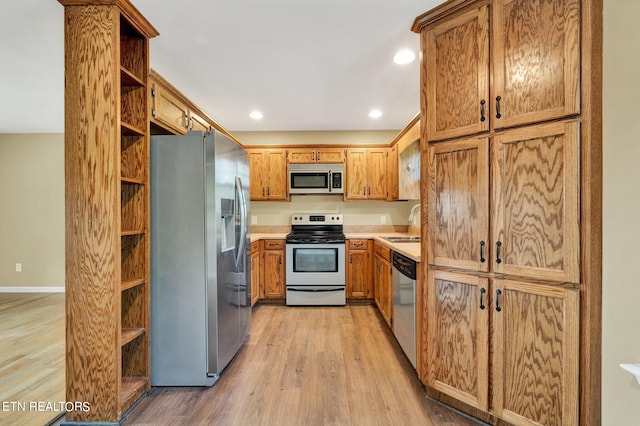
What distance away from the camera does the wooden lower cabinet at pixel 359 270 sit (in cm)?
401

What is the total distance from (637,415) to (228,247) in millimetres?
2387

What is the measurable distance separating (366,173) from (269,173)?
1417mm

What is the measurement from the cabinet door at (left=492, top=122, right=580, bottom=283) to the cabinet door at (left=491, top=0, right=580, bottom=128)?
0.32ft

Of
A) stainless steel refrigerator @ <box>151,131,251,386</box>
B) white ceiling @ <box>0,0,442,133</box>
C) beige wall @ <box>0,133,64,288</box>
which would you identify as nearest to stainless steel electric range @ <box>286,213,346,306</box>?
white ceiling @ <box>0,0,442,133</box>

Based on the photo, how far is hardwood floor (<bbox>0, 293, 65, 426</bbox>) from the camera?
1.84 metres

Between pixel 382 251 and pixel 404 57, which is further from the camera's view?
pixel 382 251

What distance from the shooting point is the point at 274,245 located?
4.02 metres

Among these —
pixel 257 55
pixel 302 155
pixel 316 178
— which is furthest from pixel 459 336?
pixel 302 155

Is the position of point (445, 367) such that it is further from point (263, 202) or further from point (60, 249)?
point (60, 249)

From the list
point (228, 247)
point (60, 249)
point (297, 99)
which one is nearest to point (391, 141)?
point (297, 99)

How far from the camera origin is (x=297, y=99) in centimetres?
325

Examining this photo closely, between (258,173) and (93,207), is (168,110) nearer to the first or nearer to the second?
(93,207)

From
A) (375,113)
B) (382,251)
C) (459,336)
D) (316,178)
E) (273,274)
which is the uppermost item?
(375,113)

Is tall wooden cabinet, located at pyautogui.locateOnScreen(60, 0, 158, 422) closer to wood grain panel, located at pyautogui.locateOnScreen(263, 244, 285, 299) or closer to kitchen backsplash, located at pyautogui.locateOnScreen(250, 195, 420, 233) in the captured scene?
wood grain panel, located at pyautogui.locateOnScreen(263, 244, 285, 299)
